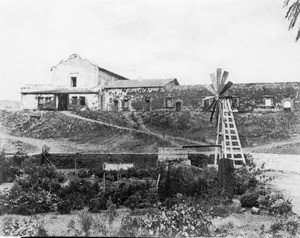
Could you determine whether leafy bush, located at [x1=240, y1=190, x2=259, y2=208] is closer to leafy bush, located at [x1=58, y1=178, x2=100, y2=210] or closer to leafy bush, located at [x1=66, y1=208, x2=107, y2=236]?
leafy bush, located at [x1=58, y1=178, x2=100, y2=210]

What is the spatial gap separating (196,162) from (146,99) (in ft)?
50.4

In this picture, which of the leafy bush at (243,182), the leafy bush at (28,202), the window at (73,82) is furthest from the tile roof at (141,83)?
the leafy bush at (28,202)

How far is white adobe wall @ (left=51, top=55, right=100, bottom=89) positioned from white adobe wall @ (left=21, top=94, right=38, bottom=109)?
9.53 feet

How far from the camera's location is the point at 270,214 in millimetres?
10211

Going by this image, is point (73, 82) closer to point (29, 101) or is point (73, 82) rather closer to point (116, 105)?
point (29, 101)

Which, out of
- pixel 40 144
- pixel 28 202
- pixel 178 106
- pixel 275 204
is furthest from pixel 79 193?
pixel 178 106

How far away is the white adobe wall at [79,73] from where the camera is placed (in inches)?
1430

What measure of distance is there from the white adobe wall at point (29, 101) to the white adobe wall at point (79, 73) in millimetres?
2906

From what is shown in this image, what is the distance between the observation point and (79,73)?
36.4 metres

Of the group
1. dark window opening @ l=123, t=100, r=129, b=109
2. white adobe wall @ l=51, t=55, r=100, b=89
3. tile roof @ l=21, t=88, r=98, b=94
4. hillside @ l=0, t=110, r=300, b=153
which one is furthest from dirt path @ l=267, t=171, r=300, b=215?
white adobe wall @ l=51, t=55, r=100, b=89

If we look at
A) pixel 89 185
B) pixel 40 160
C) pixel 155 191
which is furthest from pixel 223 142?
pixel 40 160

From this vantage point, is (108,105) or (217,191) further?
(108,105)

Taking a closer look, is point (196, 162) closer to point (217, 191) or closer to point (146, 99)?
point (217, 191)

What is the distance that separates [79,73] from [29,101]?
554 centimetres
